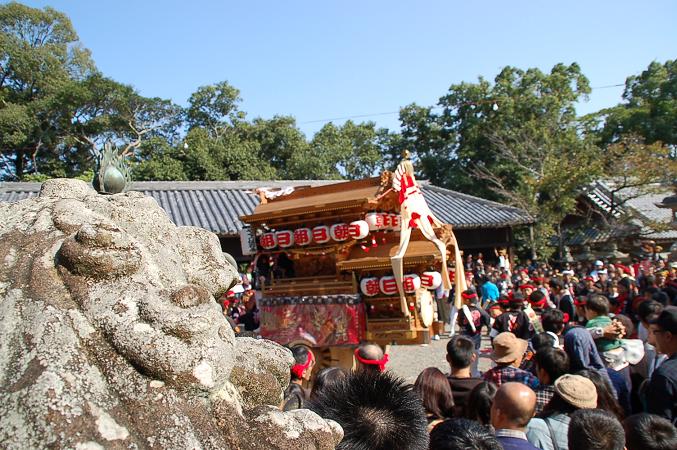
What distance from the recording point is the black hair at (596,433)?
108 inches

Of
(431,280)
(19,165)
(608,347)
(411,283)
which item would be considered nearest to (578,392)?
(608,347)

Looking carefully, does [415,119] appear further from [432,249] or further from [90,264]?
[90,264]

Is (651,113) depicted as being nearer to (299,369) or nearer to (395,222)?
(395,222)

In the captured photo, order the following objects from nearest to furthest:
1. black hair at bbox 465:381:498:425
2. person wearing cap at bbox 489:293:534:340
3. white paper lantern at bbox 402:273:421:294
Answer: black hair at bbox 465:381:498:425 < person wearing cap at bbox 489:293:534:340 < white paper lantern at bbox 402:273:421:294

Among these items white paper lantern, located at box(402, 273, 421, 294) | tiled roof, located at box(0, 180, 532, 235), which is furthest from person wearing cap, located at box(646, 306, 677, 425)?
tiled roof, located at box(0, 180, 532, 235)

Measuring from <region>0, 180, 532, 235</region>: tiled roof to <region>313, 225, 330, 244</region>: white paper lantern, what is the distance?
6703mm

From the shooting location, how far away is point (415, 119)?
2900cm

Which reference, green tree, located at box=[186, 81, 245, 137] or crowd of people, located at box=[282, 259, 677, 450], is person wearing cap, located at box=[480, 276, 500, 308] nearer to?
crowd of people, located at box=[282, 259, 677, 450]

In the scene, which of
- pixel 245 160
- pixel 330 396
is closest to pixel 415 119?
pixel 245 160

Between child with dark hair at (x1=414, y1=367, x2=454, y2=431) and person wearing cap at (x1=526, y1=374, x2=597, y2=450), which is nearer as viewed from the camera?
person wearing cap at (x1=526, y1=374, x2=597, y2=450)

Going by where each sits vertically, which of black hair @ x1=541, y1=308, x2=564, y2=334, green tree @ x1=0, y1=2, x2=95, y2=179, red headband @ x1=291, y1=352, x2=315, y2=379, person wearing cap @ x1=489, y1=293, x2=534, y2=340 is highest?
green tree @ x1=0, y1=2, x2=95, y2=179

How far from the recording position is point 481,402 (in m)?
3.68

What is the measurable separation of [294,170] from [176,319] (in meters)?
24.3

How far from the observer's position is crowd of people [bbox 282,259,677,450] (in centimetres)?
219
